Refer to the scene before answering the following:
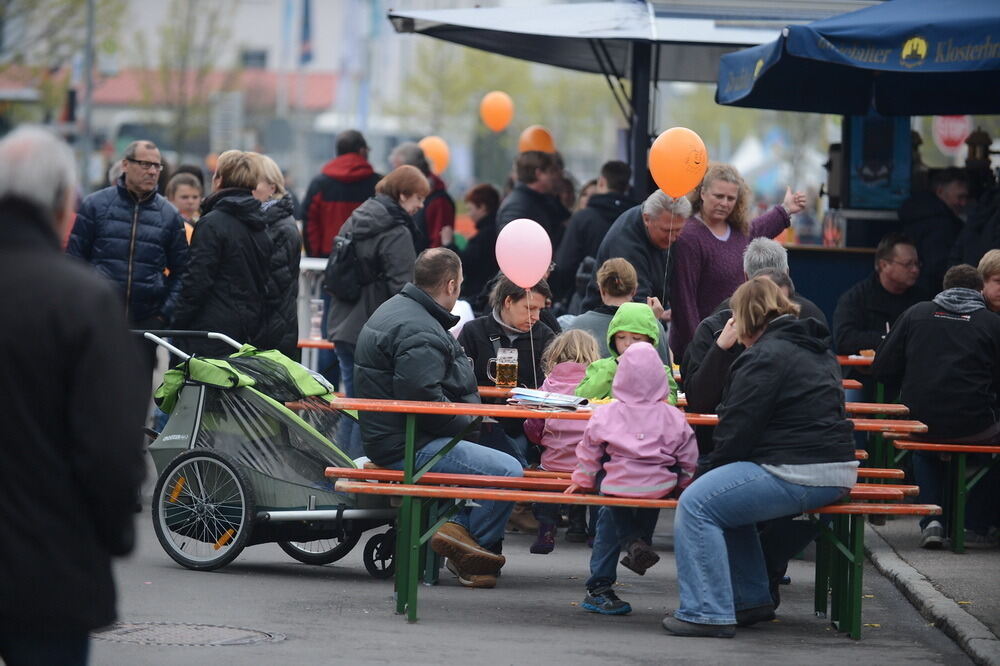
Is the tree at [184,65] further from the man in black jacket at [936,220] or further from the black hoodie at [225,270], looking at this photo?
the black hoodie at [225,270]

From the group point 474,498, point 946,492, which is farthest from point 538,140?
point 474,498

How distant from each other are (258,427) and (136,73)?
51277 millimetres

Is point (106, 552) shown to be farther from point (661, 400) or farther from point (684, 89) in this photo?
point (684, 89)

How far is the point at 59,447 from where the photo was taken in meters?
3.79

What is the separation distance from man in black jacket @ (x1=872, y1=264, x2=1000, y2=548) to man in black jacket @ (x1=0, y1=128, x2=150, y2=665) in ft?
21.5

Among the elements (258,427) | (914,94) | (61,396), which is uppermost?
(914,94)

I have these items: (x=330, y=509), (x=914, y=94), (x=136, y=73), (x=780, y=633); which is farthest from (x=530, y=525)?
(x=136, y=73)

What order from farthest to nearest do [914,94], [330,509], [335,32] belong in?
[335,32], [914,94], [330,509]

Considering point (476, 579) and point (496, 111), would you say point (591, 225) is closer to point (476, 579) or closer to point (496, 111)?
point (476, 579)

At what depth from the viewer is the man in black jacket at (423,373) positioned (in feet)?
25.1

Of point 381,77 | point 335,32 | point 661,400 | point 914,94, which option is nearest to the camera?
point 661,400

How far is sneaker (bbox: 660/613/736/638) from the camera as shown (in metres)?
7.18

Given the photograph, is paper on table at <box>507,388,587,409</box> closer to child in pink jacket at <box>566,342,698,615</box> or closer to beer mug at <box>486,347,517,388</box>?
child in pink jacket at <box>566,342,698,615</box>

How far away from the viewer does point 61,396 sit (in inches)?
147
